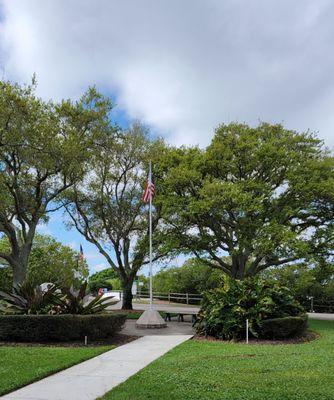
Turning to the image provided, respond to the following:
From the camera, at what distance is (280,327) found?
45.3 feet

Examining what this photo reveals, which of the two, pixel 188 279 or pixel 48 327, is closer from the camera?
pixel 48 327

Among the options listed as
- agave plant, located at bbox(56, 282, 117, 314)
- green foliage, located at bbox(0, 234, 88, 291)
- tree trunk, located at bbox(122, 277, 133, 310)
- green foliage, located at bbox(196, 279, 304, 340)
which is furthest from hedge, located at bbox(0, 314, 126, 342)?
green foliage, located at bbox(0, 234, 88, 291)

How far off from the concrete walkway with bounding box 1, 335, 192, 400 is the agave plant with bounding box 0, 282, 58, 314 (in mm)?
2899

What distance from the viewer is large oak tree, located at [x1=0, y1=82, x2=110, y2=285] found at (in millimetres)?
19281

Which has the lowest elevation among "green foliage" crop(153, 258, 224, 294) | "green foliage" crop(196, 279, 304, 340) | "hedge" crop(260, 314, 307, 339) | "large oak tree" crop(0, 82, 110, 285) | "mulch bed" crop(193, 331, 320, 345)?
"mulch bed" crop(193, 331, 320, 345)

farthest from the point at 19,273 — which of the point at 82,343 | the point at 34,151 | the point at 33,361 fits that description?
the point at 33,361

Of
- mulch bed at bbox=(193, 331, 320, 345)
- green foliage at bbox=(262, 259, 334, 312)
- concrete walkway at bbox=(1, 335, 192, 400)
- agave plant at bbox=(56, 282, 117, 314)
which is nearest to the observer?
concrete walkway at bbox=(1, 335, 192, 400)

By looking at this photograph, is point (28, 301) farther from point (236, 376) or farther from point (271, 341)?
point (236, 376)

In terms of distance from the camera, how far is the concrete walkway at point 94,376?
6871mm

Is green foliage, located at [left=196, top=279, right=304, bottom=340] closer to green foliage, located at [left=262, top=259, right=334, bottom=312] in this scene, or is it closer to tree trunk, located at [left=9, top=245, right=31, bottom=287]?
tree trunk, located at [left=9, top=245, right=31, bottom=287]

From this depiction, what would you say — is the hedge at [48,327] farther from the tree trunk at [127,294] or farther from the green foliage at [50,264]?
the green foliage at [50,264]

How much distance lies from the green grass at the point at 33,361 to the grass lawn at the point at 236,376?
1.69 metres

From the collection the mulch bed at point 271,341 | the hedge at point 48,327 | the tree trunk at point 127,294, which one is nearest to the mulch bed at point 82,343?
the hedge at point 48,327

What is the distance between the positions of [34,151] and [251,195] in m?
10.1
